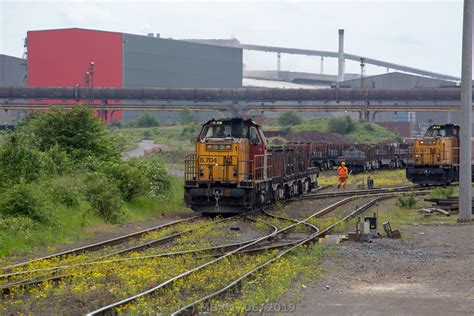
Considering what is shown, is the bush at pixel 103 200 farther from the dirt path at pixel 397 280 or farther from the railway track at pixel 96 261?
the dirt path at pixel 397 280

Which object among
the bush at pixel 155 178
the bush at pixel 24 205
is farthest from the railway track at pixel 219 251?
the bush at pixel 155 178

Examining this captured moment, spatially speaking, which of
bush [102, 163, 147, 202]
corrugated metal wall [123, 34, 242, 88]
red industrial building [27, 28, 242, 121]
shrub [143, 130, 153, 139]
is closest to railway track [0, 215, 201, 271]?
bush [102, 163, 147, 202]

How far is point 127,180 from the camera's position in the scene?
23.2 metres

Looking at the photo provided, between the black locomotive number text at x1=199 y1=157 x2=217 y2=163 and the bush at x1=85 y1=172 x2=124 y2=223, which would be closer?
the bush at x1=85 y1=172 x2=124 y2=223

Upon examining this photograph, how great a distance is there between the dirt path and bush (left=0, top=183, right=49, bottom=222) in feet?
23.3

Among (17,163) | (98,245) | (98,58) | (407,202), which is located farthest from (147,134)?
(98,245)

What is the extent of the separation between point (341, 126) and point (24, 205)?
66.0 m

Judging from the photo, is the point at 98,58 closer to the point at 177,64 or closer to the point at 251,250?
the point at 177,64

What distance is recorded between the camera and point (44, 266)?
12594mm

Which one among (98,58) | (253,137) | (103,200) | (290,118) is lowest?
(103,200)

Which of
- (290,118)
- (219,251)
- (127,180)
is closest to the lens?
(219,251)

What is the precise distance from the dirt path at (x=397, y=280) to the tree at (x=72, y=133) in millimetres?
14584

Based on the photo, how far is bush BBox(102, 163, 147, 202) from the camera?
23.1 m

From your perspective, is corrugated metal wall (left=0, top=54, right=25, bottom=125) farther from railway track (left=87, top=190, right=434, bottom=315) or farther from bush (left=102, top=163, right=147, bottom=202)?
railway track (left=87, top=190, right=434, bottom=315)
